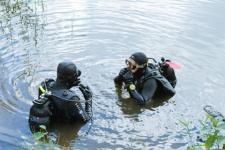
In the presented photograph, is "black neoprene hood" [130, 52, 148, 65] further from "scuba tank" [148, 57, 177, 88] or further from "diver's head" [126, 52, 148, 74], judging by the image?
"scuba tank" [148, 57, 177, 88]

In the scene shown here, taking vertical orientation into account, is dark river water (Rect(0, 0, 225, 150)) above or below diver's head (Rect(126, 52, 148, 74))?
below

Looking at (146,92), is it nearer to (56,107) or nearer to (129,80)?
(129,80)

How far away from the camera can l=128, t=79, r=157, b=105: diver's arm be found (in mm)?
7047

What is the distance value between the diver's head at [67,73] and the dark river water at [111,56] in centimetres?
77

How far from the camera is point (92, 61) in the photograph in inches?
345

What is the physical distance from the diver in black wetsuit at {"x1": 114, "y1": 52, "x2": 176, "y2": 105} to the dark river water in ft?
0.84

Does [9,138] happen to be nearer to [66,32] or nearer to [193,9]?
[66,32]

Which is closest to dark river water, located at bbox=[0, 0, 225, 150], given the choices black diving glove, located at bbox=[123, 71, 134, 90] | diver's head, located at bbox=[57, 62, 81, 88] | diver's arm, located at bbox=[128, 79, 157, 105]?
diver's arm, located at bbox=[128, 79, 157, 105]

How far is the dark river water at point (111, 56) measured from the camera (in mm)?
6457

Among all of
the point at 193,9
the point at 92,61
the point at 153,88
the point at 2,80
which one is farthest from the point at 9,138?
the point at 193,9

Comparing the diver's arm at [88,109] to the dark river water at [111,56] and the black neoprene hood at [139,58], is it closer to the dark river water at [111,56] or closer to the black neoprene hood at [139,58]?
the dark river water at [111,56]

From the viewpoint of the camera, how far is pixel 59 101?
5957mm

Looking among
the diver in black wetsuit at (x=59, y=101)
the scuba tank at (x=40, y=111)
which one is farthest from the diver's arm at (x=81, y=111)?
the scuba tank at (x=40, y=111)

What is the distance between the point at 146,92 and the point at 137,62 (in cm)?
50
